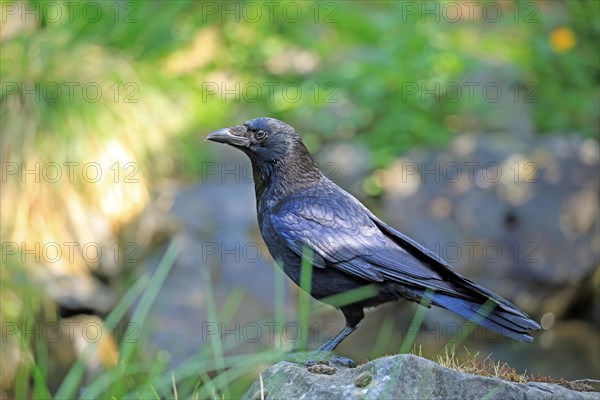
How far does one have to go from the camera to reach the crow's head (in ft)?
13.5

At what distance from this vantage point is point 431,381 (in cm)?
287

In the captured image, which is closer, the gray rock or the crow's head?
the gray rock

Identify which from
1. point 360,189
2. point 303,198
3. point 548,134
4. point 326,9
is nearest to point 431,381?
point 303,198

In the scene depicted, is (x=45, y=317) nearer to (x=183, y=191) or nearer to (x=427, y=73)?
(x=183, y=191)

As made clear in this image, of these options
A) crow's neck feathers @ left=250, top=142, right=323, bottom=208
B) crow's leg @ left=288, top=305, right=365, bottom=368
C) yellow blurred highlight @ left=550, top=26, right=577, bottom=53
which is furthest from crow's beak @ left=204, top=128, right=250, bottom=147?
yellow blurred highlight @ left=550, top=26, right=577, bottom=53

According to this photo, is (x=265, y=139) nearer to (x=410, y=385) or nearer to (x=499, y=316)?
(x=499, y=316)

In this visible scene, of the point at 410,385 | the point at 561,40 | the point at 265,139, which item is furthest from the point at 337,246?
the point at 561,40

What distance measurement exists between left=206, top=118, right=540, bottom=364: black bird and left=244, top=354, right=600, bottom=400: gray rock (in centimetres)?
47

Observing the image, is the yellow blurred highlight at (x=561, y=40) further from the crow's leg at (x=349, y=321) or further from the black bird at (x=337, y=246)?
the crow's leg at (x=349, y=321)

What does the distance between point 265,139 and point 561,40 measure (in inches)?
202

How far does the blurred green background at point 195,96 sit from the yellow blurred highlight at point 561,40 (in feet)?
0.06

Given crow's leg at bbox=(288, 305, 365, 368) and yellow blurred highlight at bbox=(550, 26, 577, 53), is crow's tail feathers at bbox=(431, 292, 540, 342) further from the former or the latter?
yellow blurred highlight at bbox=(550, 26, 577, 53)

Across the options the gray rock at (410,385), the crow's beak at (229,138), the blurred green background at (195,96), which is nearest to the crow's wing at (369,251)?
the crow's beak at (229,138)

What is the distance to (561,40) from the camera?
8328mm
